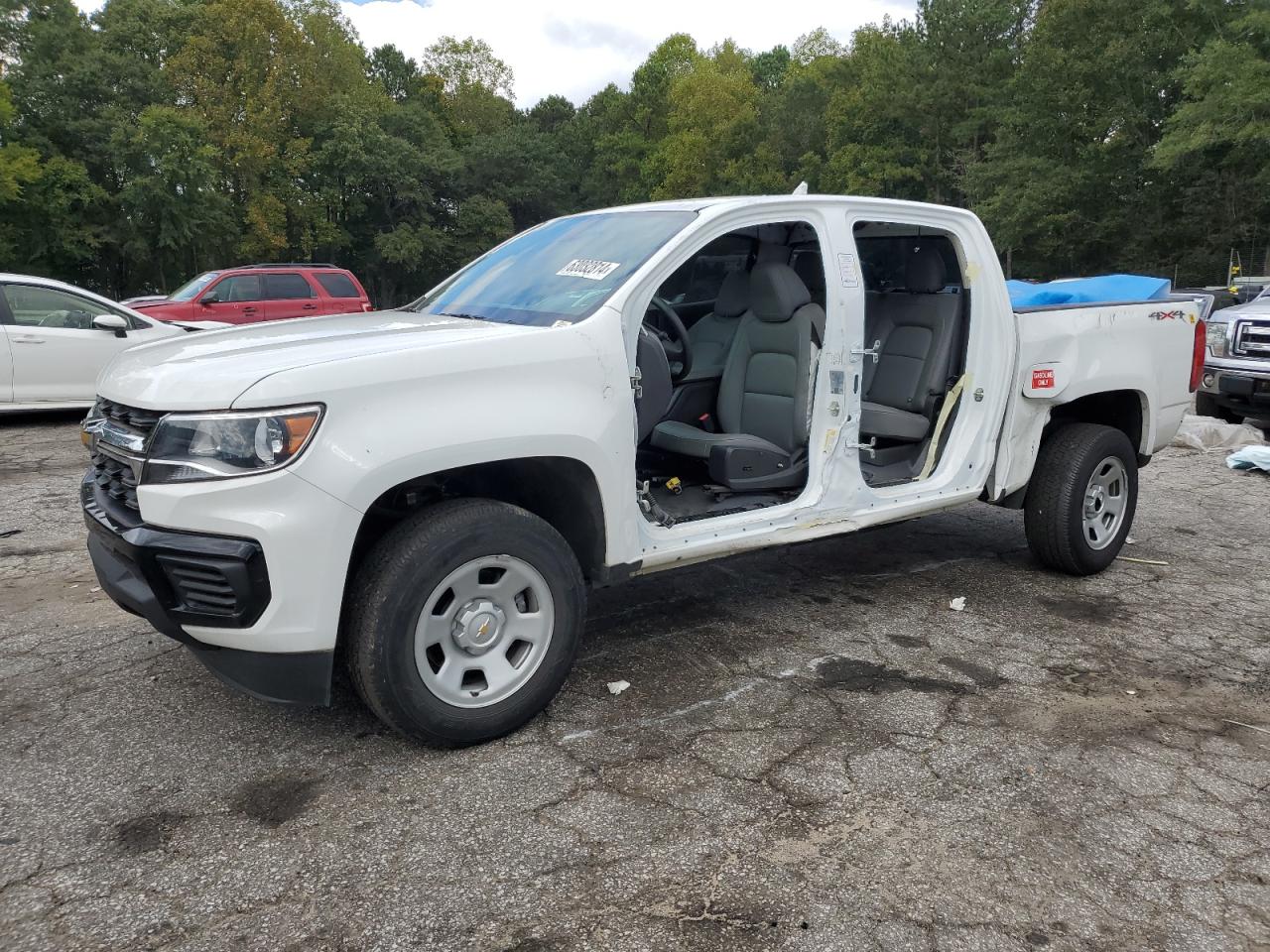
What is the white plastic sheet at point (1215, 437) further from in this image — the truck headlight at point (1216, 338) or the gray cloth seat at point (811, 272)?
the gray cloth seat at point (811, 272)

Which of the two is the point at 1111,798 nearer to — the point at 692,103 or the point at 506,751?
the point at 506,751

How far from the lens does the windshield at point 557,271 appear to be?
140 inches

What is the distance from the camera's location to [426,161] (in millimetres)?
47625

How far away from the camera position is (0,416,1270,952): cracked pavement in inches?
92.9

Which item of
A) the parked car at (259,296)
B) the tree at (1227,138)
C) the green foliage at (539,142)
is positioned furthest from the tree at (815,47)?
the parked car at (259,296)

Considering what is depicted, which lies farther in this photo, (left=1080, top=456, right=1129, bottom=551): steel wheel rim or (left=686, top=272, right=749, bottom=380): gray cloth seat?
(left=1080, top=456, right=1129, bottom=551): steel wheel rim

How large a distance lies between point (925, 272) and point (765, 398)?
117 cm

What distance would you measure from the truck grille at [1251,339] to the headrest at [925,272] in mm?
6786

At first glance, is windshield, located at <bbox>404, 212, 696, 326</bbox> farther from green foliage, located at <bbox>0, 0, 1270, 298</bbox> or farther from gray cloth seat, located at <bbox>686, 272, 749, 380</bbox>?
green foliage, located at <bbox>0, 0, 1270, 298</bbox>

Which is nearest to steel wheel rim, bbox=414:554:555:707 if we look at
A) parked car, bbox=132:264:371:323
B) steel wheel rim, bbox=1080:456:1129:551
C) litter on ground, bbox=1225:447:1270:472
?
steel wheel rim, bbox=1080:456:1129:551

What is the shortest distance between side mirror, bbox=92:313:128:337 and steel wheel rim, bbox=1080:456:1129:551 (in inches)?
362

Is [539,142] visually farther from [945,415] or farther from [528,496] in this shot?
[528,496]

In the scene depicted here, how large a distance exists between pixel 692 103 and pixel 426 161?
17875 mm

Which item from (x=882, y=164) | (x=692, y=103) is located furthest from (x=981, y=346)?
(x=692, y=103)
